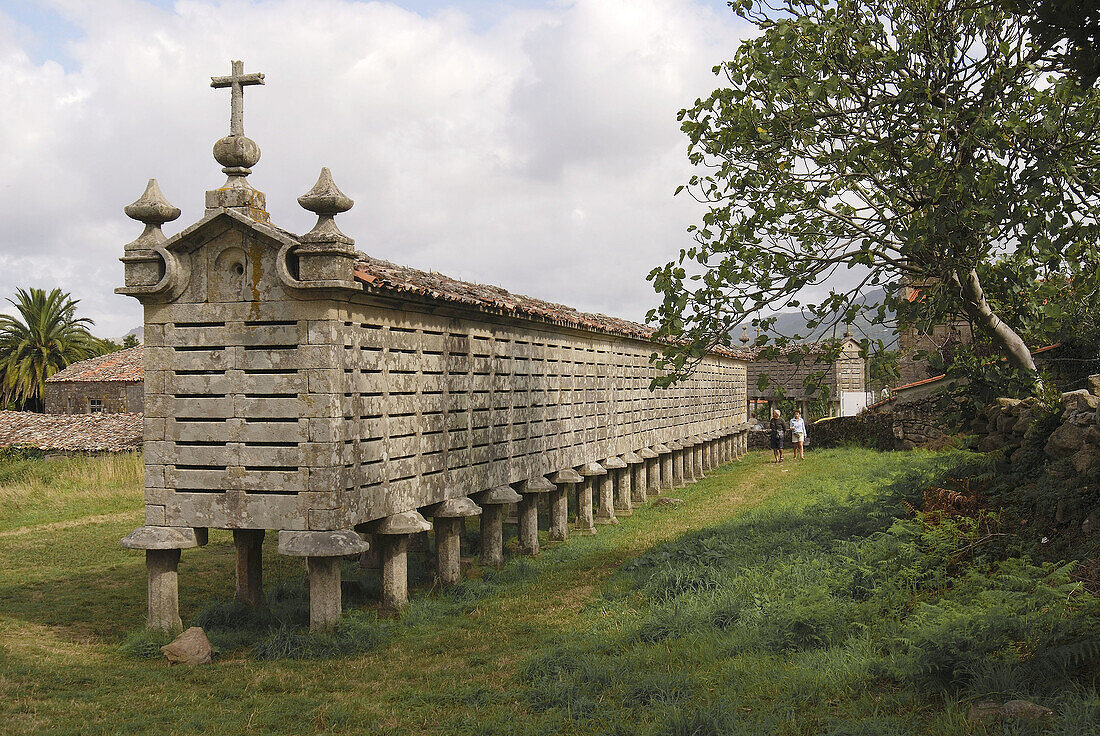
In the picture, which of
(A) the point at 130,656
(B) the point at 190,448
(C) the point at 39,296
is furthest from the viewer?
(C) the point at 39,296

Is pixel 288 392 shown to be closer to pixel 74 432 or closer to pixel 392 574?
pixel 392 574

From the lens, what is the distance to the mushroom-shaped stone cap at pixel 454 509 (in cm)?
1100

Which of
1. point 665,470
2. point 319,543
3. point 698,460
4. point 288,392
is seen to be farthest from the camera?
point 698,460

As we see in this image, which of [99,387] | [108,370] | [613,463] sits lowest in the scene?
[613,463]

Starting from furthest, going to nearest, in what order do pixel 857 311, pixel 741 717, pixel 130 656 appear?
pixel 130 656
pixel 857 311
pixel 741 717

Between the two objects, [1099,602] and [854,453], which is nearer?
[1099,602]

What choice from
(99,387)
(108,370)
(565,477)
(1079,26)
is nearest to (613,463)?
(565,477)

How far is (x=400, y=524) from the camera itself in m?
9.76

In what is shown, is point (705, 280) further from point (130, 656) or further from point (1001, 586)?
point (130, 656)

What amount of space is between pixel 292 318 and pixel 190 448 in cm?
187

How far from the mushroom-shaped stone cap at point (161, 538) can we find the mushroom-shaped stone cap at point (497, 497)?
422 cm

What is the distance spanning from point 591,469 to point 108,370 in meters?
27.6

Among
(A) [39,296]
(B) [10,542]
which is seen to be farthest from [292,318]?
(A) [39,296]

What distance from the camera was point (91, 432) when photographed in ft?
92.4
